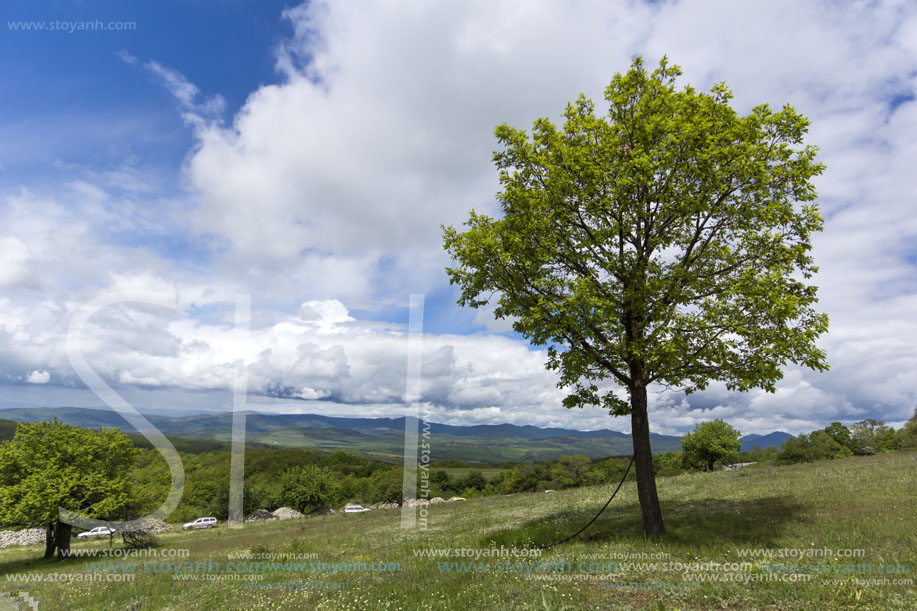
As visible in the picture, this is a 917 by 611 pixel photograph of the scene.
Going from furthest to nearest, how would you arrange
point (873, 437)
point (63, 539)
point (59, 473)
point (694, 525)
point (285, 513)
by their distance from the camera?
point (873, 437) < point (285, 513) < point (63, 539) < point (59, 473) < point (694, 525)

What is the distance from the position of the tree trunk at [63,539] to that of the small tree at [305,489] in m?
50.9

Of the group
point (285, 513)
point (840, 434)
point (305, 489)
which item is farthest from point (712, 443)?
point (285, 513)

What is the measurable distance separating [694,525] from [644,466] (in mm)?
3447

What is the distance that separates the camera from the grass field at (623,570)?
794cm

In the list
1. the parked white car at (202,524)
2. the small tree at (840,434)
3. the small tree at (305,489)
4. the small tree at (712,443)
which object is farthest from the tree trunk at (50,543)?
the small tree at (840,434)

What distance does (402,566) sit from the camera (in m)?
12.8

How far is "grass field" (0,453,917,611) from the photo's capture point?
7.94 meters

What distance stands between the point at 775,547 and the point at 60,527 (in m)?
48.4

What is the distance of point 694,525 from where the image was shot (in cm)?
1399

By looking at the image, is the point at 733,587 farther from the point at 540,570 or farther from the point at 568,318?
the point at 568,318

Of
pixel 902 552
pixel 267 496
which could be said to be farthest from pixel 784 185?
pixel 267 496

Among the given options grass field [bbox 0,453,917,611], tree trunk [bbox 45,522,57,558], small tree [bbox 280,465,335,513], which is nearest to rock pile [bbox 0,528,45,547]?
tree trunk [bbox 45,522,57,558]

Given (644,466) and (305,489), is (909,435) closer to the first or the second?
(644,466)

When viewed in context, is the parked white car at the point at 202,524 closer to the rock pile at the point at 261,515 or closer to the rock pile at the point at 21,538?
the rock pile at the point at 261,515
